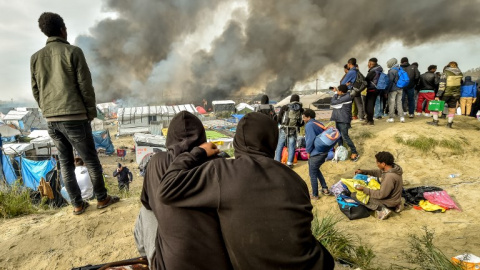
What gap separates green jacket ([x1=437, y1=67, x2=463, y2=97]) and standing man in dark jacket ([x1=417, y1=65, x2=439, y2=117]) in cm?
107

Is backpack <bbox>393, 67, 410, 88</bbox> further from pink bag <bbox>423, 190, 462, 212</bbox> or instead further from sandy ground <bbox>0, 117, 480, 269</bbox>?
pink bag <bbox>423, 190, 462, 212</bbox>

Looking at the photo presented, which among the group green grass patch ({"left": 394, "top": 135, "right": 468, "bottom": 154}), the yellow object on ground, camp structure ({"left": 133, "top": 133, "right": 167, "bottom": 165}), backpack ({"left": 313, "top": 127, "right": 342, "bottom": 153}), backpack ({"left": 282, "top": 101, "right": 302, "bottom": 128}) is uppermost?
backpack ({"left": 282, "top": 101, "right": 302, "bottom": 128})

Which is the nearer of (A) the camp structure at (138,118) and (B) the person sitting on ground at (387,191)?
(B) the person sitting on ground at (387,191)

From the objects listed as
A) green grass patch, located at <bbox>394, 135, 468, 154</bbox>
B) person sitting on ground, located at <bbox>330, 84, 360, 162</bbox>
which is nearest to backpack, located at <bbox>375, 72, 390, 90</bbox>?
green grass patch, located at <bbox>394, 135, 468, 154</bbox>

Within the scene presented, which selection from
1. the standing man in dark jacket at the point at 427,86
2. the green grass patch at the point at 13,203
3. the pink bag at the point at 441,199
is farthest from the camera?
the standing man in dark jacket at the point at 427,86

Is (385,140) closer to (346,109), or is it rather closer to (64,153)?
(346,109)

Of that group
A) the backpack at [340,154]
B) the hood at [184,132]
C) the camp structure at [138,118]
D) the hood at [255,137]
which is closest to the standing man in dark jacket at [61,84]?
the hood at [184,132]

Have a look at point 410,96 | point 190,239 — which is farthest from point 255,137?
point 410,96

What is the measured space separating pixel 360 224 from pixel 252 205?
3.37m

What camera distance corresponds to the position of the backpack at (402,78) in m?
6.97

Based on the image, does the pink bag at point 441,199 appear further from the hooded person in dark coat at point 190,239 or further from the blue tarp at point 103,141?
the blue tarp at point 103,141

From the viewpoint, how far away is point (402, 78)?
6980 millimetres

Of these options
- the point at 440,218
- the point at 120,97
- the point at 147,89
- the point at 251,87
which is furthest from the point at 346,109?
the point at 120,97

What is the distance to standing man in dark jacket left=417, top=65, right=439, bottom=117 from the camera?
769 cm
